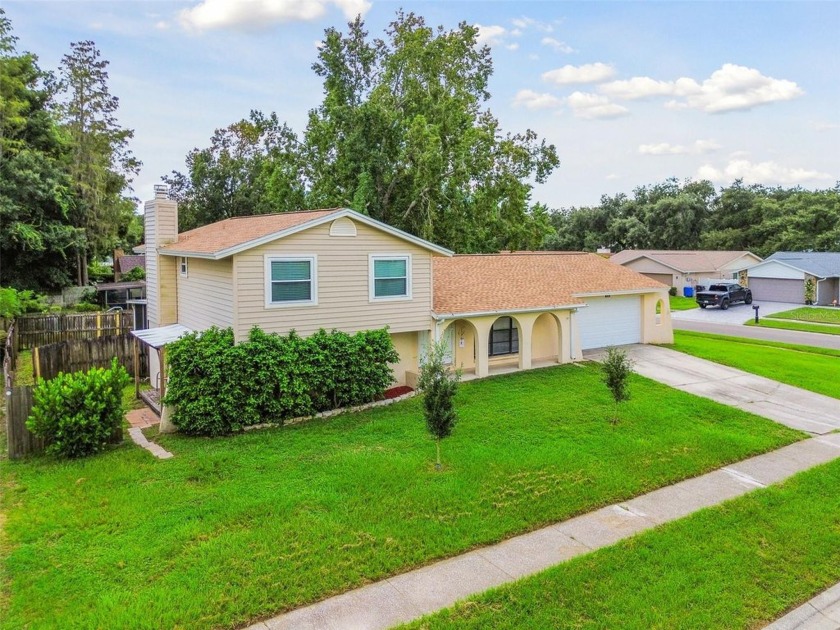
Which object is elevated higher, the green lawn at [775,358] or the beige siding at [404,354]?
the beige siding at [404,354]

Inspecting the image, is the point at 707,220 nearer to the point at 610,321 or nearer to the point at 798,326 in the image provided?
the point at 798,326

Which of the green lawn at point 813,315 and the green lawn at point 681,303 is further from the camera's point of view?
the green lawn at point 681,303

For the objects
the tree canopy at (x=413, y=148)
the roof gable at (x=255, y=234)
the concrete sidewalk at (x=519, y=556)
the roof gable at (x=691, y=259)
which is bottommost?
the concrete sidewalk at (x=519, y=556)

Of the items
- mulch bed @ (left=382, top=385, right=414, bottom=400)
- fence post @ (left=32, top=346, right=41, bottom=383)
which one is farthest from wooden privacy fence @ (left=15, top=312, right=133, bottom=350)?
mulch bed @ (left=382, top=385, right=414, bottom=400)

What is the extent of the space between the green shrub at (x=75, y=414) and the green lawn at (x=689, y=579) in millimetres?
7585

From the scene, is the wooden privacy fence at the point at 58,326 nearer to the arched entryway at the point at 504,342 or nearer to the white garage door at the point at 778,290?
the arched entryway at the point at 504,342

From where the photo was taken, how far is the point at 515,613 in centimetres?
605

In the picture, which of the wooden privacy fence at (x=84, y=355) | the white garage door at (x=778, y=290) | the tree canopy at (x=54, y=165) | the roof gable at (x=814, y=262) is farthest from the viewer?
the white garage door at (x=778, y=290)

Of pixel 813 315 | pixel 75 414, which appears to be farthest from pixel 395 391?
pixel 813 315

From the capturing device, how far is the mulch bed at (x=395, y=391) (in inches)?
580

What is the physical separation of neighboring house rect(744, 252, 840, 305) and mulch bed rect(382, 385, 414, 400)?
1416 inches

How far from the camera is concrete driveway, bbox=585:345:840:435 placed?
13976 millimetres

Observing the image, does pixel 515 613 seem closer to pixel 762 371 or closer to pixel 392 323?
pixel 392 323

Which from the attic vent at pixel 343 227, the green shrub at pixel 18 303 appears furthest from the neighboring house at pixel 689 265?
the green shrub at pixel 18 303
